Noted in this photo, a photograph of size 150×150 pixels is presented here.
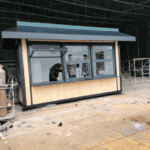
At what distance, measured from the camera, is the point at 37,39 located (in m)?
6.65

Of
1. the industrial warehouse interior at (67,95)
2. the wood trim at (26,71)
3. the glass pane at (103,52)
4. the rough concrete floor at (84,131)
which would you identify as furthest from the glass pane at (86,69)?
the wood trim at (26,71)

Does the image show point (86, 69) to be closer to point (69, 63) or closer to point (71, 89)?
point (69, 63)

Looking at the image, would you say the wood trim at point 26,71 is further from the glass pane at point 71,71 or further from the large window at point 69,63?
the glass pane at point 71,71

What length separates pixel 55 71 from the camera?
7.23 meters

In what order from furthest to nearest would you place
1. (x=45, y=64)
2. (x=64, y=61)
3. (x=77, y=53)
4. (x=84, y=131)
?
(x=77, y=53), (x=64, y=61), (x=45, y=64), (x=84, y=131)

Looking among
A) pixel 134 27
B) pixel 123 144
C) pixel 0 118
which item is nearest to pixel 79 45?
pixel 0 118

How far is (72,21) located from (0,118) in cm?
1797

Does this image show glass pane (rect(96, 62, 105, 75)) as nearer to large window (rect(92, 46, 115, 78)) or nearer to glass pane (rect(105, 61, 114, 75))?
large window (rect(92, 46, 115, 78))

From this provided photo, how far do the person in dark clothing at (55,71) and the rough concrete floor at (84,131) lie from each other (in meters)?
1.96

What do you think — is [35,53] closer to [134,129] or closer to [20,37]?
[20,37]

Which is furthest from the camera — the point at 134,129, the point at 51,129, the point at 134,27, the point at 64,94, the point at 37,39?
the point at 134,27

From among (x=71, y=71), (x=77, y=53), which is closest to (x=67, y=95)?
(x=71, y=71)

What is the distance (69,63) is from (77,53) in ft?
2.23

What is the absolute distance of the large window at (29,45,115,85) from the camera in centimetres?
677
